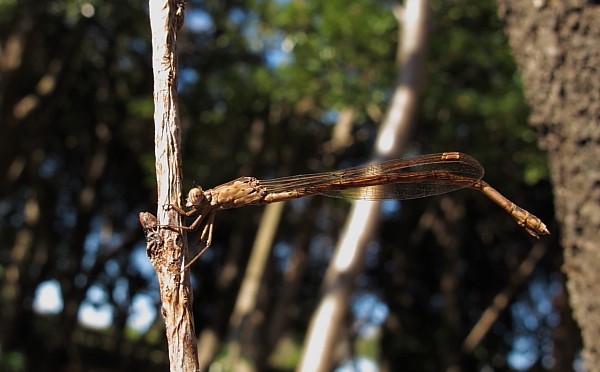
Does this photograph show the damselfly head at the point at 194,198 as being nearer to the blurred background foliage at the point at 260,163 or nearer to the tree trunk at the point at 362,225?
the tree trunk at the point at 362,225

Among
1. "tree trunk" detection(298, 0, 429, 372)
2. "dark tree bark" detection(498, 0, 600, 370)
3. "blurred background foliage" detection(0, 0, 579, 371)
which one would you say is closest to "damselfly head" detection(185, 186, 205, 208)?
"dark tree bark" detection(498, 0, 600, 370)

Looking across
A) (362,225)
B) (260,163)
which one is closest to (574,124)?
(362,225)

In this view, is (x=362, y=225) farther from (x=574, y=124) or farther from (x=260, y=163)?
(x=260, y=163)

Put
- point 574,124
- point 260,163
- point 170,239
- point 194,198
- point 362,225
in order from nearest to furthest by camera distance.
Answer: point 170,239 → point 194,198 → point 574,124 → point 362,225 → point 260,163

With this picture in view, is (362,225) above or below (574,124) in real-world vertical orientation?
above

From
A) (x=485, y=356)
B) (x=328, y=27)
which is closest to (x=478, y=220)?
(x=485, y=356)

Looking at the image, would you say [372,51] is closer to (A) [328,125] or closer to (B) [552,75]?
(A) [328,125]

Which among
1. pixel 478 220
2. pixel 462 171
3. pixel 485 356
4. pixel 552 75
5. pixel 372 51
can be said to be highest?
pixel 478 220
